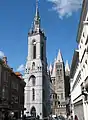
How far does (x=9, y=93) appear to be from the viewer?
147ft

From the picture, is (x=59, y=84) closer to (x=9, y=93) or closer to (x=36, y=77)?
(x=36, y=77)

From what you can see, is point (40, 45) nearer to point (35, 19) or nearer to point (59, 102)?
point (35, 19)

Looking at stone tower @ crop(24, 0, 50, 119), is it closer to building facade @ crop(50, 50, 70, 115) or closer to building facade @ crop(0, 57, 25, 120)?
building facade @ crop(50, 50, 70, 115)

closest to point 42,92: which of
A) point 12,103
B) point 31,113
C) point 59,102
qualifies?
point 31,113

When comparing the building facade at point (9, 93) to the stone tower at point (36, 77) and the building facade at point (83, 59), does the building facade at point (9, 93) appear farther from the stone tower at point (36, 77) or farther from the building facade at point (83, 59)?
the stone tower at point (36, 77)

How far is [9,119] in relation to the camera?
1655 inches

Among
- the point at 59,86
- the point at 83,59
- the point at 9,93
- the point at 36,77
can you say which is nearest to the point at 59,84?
the point at 59,86

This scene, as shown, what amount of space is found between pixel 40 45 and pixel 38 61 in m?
9.01

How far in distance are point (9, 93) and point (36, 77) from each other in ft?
191

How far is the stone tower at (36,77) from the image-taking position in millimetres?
99750

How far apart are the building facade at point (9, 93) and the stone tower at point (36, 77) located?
46023mm

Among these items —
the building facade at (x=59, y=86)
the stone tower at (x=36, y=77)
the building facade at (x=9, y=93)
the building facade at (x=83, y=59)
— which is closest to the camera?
the building facade at (x=83, y=59)

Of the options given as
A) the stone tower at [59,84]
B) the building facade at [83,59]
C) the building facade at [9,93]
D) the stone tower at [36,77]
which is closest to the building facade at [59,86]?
the stone tower at [59,84]

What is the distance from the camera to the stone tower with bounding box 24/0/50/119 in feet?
327
